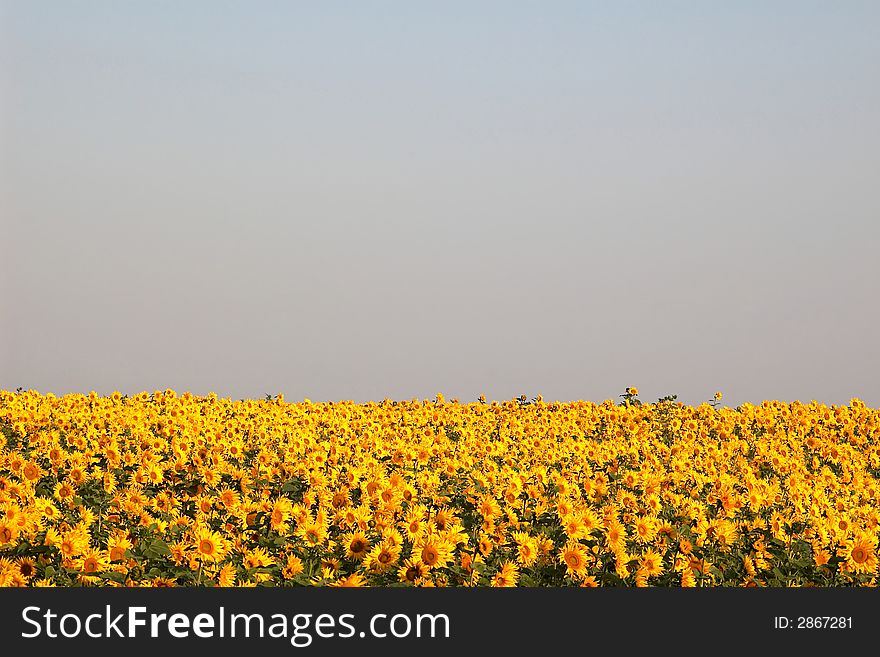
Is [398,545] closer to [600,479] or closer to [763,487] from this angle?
[600,479]

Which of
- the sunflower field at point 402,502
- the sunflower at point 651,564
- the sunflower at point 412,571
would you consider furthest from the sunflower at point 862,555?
the sunflower at point 412,571

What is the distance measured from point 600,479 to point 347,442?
392 cm

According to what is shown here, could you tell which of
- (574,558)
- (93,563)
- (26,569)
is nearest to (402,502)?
(574,558)

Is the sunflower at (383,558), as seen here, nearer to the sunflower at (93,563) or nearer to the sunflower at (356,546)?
the sunflower at (356,546)

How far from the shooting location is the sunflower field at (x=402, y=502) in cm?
723

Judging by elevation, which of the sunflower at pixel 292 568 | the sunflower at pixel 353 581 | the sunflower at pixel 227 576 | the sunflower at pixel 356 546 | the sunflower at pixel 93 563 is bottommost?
the sunflower at pixel 353 581

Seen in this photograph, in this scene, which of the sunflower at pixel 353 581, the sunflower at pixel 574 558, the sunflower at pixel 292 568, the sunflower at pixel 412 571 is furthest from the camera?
the sunflower at pixel 574 558

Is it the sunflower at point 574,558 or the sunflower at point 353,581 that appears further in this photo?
the sunflower at point 574,558

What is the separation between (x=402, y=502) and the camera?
8875 millimetres

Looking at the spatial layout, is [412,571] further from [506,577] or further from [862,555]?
[862,555]

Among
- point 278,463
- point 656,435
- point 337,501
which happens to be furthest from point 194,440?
point 656,435

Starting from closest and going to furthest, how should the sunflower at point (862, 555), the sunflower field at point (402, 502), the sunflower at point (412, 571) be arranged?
the sunflower at point (412, 571)
the sunflower field at point (402, 502)
the sunflower at point (862, 555)

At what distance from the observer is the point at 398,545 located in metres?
7.12

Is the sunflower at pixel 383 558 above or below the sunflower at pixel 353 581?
above
